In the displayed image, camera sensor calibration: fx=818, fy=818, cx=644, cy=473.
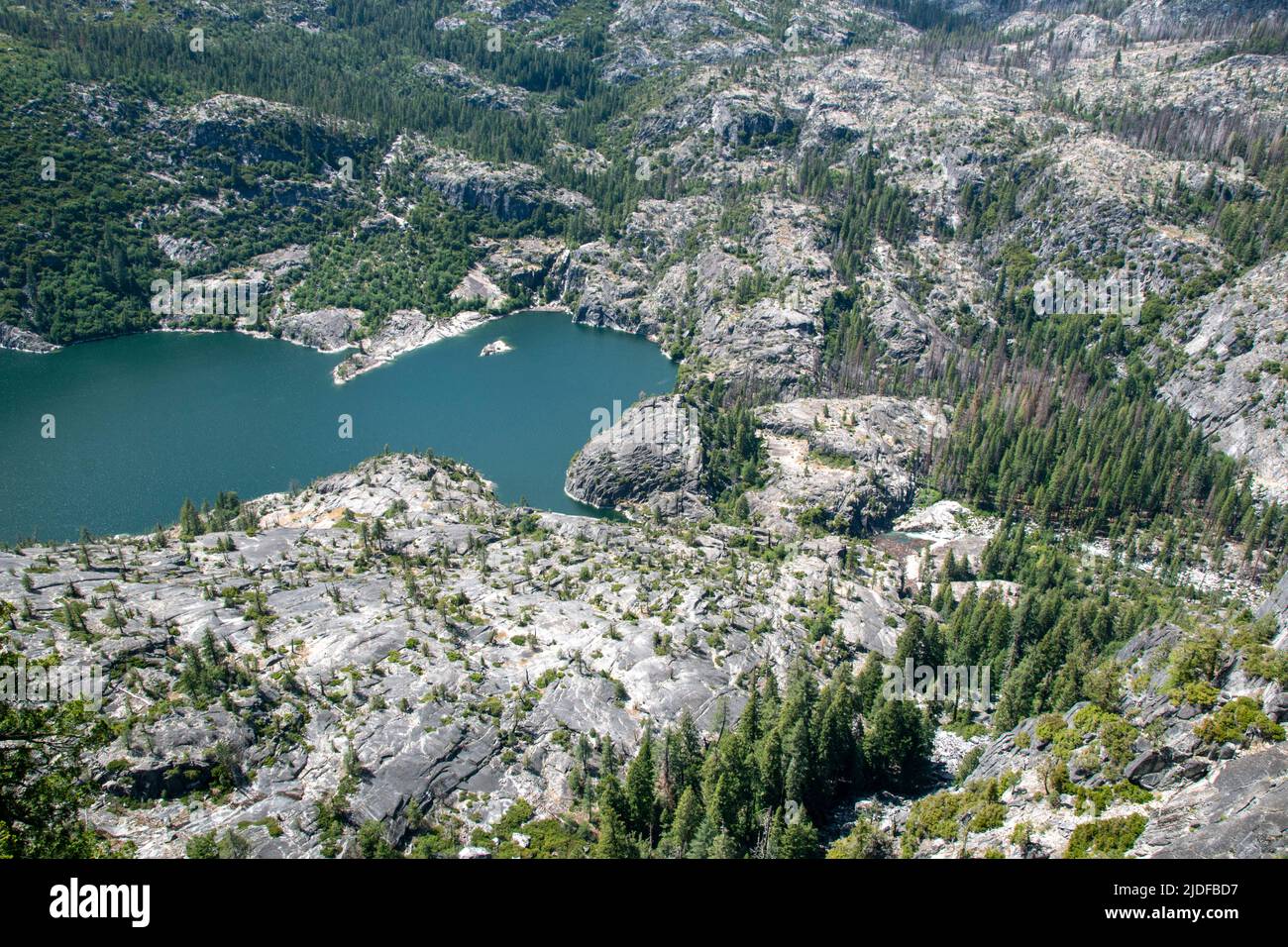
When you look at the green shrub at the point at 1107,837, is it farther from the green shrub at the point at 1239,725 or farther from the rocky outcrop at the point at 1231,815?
the green shrub at the point at 1239,725

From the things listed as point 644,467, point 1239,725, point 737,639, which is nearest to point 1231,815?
point 1239,725

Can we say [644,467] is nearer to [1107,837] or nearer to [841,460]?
[841,460]

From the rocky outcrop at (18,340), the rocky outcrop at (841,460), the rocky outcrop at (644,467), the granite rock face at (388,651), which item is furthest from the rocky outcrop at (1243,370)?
the rocky outcrop at (18,340)

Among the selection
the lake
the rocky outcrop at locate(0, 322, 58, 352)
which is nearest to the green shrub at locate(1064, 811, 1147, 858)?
the lake
